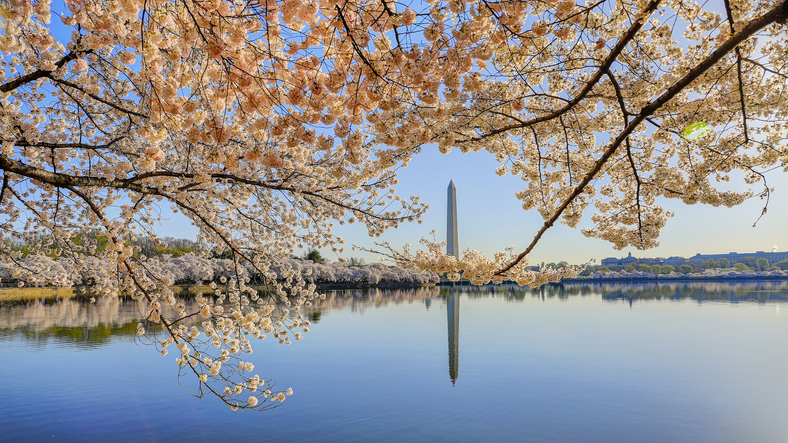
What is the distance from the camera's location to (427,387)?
10211mm

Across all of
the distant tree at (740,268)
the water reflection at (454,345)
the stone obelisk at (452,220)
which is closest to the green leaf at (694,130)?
the water reflection at (454,345)

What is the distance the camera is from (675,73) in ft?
13.7

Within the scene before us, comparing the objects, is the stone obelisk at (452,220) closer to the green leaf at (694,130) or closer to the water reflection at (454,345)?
the water reflection at (454,345)

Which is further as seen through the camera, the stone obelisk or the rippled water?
the stone obelisk

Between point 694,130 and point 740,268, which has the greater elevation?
point 694,130

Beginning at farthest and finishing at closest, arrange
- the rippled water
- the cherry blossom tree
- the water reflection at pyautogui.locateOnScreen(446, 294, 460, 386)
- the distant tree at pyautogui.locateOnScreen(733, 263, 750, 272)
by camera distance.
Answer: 1. the distant tree at pyautogui.locateOnScreen(733, 263, 750, 272)
2. the water reflection at pyautogui.locateOnScreen(446, 294, 460, 386)
3. the rippled water
4. the cherry blossom tree

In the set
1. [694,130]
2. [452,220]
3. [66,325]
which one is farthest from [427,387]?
[452,220]

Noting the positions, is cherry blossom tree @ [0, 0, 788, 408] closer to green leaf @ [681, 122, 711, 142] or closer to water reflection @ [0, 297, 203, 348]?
green leaf @ [681, 122, 711, 142]

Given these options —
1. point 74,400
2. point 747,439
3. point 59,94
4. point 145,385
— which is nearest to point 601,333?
point 747,439

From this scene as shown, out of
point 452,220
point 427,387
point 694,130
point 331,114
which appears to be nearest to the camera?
point 331,114

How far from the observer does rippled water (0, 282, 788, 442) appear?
740 cm

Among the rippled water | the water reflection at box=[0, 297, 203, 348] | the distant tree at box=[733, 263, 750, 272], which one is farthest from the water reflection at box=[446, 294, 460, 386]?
the distant tree at box=[733, 263, 750, 272]

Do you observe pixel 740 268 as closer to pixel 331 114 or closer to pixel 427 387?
pixel 427 387

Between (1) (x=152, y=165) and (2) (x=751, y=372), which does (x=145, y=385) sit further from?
(2) (x=751, y=372)
